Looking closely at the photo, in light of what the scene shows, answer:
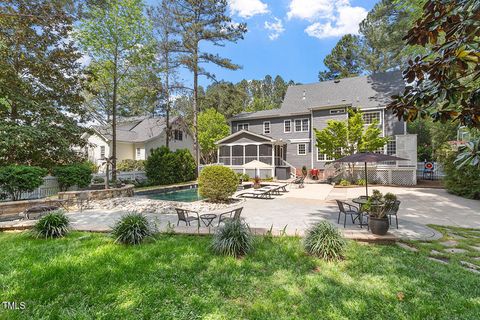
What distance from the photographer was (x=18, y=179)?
9.36 metres

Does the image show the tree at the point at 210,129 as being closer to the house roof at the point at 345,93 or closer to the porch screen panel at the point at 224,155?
the house roof at the point at 345,93

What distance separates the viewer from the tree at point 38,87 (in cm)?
1073

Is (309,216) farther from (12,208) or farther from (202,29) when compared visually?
(202,29)

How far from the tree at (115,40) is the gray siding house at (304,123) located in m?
10.8

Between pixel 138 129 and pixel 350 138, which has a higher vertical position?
pixel 138 129

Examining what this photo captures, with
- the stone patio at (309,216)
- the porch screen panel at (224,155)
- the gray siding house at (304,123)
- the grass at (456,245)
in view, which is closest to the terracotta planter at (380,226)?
the stone patio at (309,216)

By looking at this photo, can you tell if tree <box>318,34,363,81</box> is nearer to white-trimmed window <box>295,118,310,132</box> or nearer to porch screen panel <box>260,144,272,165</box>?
white-trimmed window <box>295,118,310,132</box>

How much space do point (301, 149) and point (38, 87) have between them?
20.3 meters

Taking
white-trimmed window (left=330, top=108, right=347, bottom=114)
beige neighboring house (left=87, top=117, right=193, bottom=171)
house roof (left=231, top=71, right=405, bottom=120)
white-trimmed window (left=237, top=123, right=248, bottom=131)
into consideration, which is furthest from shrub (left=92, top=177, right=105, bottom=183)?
white-trimmed window (left=330, top=108, right=347, bottom=114)

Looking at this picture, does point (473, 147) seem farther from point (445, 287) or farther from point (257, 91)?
point (257, 91)

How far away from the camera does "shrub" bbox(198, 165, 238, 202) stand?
439 inches

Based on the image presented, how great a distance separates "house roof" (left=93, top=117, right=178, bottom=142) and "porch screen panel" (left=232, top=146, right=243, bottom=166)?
780cm

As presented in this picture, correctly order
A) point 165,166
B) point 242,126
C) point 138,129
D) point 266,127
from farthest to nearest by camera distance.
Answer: point 138,129 → point 242,126 → point 266,127 → point 165,166

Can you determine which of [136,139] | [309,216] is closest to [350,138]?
[309,216]
